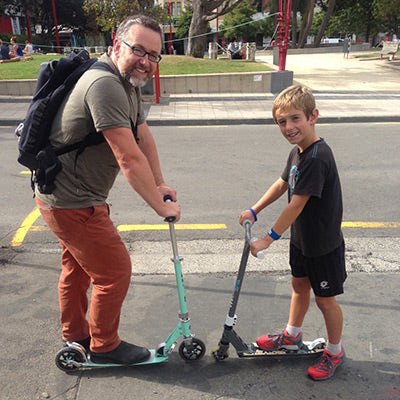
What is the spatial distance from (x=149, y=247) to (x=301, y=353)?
1928mm

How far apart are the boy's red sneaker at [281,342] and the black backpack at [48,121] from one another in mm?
1586

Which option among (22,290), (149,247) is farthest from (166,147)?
(22,290)

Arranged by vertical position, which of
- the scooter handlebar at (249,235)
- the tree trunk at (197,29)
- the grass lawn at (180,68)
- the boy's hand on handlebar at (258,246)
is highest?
the tree trunk at (197,29)

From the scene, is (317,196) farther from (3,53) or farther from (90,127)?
(3,53)

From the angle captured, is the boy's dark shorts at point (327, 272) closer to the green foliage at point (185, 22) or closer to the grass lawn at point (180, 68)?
the grass lawn at point (180, 68)

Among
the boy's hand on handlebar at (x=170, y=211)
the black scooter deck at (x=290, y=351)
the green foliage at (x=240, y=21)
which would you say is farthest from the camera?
the green foliage at (x=240, y=21)

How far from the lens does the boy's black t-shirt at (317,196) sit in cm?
214

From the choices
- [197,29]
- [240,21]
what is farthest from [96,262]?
[240,21]

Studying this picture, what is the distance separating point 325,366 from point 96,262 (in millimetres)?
1467

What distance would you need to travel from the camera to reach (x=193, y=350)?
2.57 metres

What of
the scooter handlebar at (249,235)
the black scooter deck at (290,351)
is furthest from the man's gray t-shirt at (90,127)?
the black scooter deck at (290,351)

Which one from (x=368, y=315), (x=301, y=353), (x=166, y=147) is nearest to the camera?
(x=301, y=353)

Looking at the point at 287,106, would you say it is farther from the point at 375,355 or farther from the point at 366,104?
the point at 366,104

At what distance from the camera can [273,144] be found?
8.34 meters
